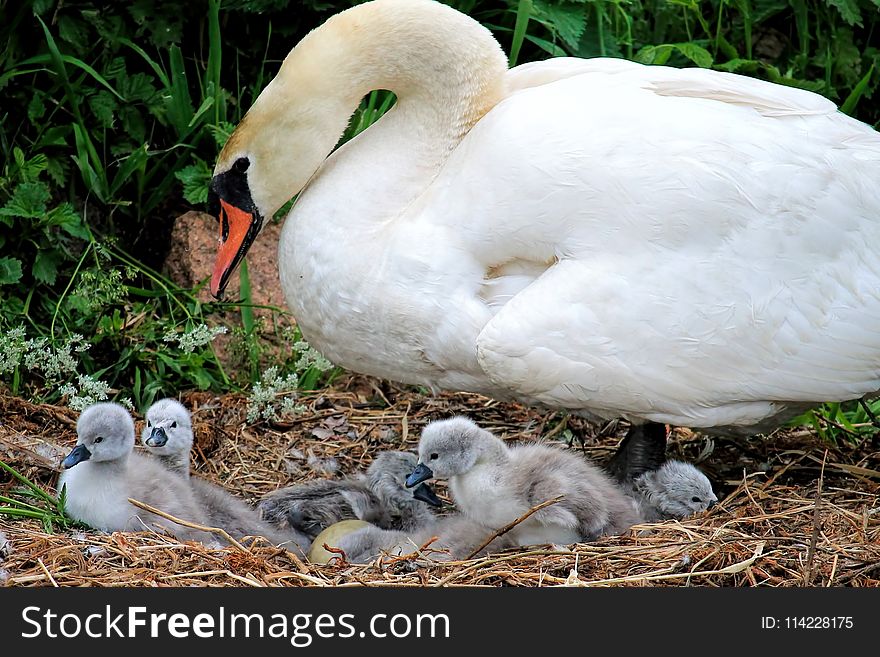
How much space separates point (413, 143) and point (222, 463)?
5.00ft

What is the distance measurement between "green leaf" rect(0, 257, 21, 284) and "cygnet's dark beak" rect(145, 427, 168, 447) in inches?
56.5

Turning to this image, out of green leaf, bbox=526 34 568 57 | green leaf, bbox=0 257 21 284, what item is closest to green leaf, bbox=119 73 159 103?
green leaf, bbox=0 257 21 284

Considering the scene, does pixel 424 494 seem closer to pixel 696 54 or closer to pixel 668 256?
pixel 668 256

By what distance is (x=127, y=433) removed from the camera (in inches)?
177

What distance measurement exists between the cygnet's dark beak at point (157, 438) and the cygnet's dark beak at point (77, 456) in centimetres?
38

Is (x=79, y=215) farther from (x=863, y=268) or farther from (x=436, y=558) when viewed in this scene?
(x=863, y=268)

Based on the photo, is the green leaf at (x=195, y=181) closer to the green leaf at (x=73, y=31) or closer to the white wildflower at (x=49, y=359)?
the green leaf at (x=73, y=31)

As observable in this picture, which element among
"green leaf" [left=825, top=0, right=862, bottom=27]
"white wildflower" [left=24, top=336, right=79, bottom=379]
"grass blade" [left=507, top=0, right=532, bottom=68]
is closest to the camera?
"white wildflower" [left=24, top=336, right=79, bottom=379]

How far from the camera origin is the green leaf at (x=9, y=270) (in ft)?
19.2

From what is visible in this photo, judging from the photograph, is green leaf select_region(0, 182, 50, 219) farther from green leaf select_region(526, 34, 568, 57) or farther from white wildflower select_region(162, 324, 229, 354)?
green leaf select_region(526, 34, 568, 57)

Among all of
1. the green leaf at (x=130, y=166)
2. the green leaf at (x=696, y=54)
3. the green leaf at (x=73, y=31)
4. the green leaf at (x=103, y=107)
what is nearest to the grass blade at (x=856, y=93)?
the green leaf at (x=696, y=54)

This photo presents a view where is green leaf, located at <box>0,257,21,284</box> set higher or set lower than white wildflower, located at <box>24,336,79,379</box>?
higher

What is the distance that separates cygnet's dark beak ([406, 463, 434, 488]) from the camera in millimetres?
4543

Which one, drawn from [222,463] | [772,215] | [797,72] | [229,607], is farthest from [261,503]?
[797,72]
